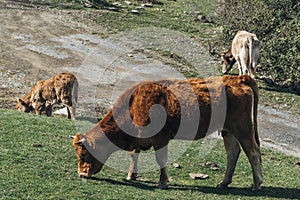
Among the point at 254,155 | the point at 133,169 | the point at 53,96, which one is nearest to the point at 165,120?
the point at 133,169

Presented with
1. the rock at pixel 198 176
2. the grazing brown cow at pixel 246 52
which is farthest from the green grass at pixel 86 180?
the grazing brown cow at pixel 246 52

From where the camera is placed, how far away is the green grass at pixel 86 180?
11.5 metres

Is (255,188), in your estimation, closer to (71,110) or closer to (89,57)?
(71,110)

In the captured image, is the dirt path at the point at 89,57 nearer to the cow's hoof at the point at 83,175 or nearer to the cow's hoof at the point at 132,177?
the cow's hoof at the point at 132,177

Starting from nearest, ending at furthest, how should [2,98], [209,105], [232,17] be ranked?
[209,105], [2,98], [232,17]

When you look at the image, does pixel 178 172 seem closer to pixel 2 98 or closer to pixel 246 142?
Answer: pixel 246 142

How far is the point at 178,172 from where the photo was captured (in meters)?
14.3

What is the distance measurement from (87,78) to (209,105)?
1617 cm

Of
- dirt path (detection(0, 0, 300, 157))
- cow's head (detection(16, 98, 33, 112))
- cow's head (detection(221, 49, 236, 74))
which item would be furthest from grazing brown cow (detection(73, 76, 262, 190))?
cow's head (detection(221, 49, 236, 74))

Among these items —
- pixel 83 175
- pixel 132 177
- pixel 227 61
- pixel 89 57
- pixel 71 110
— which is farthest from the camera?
pixel 89 57

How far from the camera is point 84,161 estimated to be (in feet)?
41.1

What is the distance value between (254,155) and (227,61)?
59.1ft

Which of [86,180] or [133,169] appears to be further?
[133,169]

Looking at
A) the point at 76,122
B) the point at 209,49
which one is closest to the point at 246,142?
the point at 76,122
